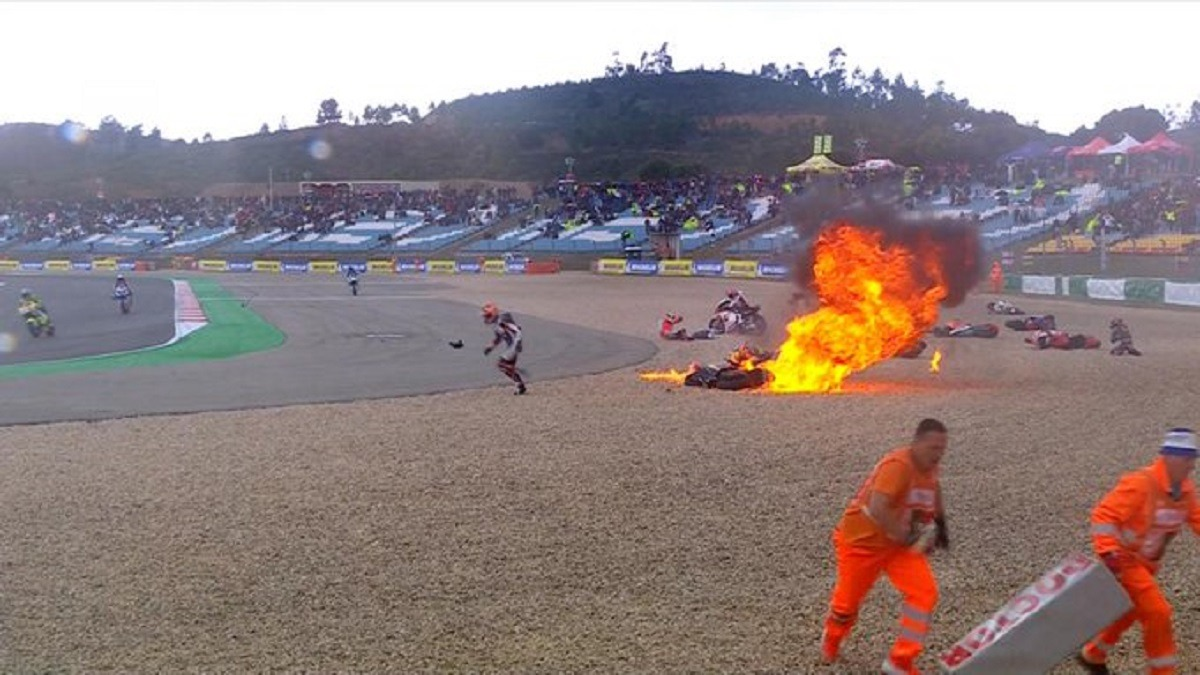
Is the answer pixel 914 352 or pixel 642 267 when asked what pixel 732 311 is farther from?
pixel 642 267

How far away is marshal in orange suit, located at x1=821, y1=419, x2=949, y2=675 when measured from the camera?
746cm

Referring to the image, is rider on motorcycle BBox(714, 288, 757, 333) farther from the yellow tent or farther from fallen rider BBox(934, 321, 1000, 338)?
the yellow tent

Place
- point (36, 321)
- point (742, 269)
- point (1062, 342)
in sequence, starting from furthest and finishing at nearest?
point (742, 269), point (36, 321), point (1062, 342)

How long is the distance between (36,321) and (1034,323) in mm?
26666

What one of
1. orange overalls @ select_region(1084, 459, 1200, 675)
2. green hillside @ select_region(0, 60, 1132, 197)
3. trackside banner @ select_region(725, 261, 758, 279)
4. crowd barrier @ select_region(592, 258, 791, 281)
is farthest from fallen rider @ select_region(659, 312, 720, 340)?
green hillside @ select_region(0, 60, 1132, 197)

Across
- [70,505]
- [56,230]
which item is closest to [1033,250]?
[70,505]

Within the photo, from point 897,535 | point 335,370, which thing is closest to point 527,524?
point 897,535

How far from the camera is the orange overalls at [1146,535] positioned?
274 inches

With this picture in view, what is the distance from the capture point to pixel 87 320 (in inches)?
1588

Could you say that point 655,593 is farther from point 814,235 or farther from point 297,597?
point 814,235

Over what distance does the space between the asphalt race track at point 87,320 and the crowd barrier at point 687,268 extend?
940 inches

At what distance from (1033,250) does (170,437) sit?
45.3 m

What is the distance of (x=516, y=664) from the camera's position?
7883 mm

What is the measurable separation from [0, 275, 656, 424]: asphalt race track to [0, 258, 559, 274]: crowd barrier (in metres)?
31.7
